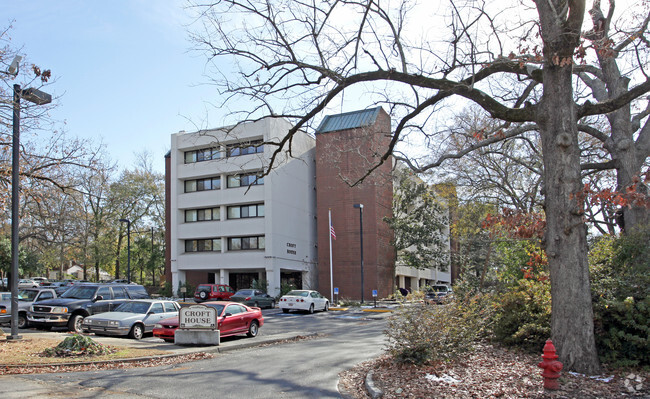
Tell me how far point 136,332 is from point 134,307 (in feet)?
4.72

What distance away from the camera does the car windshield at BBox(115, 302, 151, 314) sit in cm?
1811

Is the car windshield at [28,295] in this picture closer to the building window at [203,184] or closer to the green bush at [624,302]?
the green bush at [624,302]

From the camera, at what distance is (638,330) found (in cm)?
902

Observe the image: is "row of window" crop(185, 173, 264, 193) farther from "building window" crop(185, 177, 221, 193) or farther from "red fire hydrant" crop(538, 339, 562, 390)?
"red fire hydrant" crop(538, 339, 562, 390)

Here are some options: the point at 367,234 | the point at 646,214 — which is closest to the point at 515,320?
the point at 646,214

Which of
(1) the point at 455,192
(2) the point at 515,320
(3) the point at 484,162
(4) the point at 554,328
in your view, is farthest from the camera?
(1) the point at 455,192

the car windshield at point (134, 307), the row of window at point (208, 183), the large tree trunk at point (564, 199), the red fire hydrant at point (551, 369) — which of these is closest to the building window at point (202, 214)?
the row of window at point (208, 183)

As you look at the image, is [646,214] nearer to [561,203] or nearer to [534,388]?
[561,203]

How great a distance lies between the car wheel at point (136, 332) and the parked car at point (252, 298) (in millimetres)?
16667

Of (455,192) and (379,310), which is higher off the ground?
(455,192)

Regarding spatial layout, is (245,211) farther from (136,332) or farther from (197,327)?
(197,327)

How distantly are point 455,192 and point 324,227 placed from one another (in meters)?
18.7

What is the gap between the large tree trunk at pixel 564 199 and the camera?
838 centimetres

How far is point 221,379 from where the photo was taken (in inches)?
375
